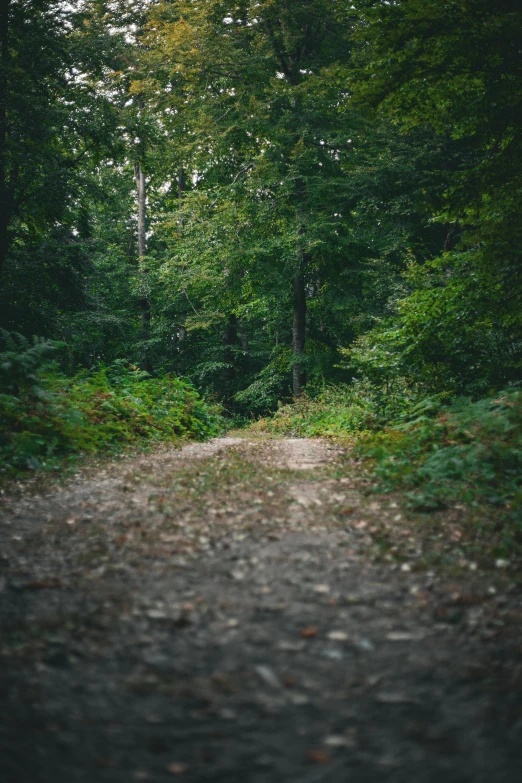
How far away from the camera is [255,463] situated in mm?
9227

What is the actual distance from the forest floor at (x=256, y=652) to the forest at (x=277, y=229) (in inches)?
66.5

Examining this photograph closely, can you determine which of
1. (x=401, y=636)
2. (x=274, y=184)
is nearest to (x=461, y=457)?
(x=401, y=636)

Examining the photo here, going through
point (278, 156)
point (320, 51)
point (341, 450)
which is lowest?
point (341, 450)

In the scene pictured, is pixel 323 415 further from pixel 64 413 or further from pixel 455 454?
pixel 455 454

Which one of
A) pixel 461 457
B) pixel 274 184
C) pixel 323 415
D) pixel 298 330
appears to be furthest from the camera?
pixel 298 330

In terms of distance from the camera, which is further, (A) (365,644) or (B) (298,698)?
(A) (365,644)

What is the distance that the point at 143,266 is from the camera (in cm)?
2559

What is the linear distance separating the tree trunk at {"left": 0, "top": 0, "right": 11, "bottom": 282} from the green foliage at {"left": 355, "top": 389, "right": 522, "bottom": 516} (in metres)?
11.8

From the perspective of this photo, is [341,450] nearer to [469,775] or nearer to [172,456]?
[172,456]

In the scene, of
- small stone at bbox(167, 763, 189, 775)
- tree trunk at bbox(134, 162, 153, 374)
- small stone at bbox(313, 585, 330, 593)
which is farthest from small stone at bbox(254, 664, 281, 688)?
tree trunk at bbox(134, 162, 153, 374)

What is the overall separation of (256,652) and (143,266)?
24.5 meters

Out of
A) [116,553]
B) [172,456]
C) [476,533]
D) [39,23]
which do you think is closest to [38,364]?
[172,456]

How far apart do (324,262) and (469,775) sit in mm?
20577

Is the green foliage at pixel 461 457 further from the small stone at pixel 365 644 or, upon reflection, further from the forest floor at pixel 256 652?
the small stone at pixel 365 644
